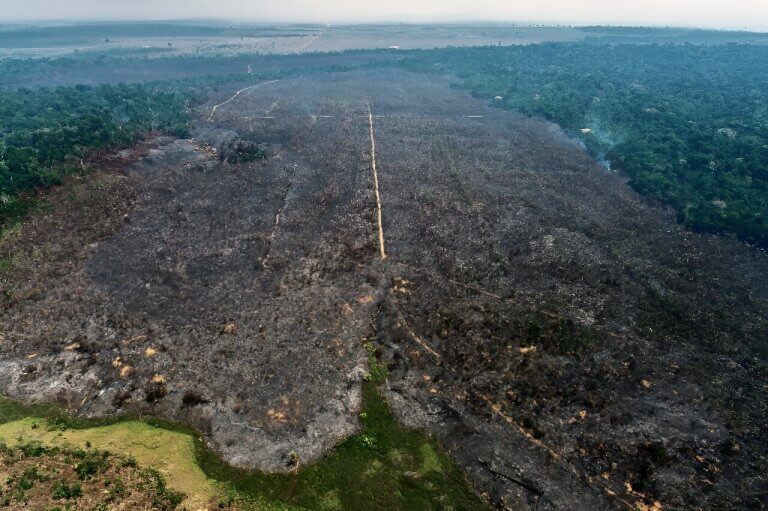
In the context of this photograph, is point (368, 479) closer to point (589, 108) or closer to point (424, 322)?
point (424, 322)

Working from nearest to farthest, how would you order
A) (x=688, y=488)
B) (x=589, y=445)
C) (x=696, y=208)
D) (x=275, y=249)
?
1. (x=688, y=488)
2. (x=589, y=445)
3. (x=275, y=249)
4. (x=696, y=208)

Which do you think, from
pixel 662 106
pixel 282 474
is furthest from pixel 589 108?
pixel 282 474

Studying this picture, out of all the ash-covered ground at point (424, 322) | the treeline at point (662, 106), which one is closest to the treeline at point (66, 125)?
the ash-covered ground at point (424, 322)

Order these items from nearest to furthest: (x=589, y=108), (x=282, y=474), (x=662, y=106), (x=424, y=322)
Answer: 1. (x=282, y=474)
2. (x=424, y=322)
3. (x=662, y=106)
4. (x=589, y=108)

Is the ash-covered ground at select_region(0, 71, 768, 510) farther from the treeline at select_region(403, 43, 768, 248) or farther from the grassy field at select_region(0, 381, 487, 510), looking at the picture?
the treeline at select_region(403, 43, 768, 248)

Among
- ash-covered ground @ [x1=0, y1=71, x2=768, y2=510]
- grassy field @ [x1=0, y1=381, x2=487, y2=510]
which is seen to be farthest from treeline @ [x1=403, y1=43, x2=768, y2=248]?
grassy field @ [x1=0, y1=381, x2=487, y2=510]

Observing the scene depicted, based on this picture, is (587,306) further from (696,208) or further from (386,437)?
(696,208)

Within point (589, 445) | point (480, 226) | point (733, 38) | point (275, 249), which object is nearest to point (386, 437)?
point (589, 445)
